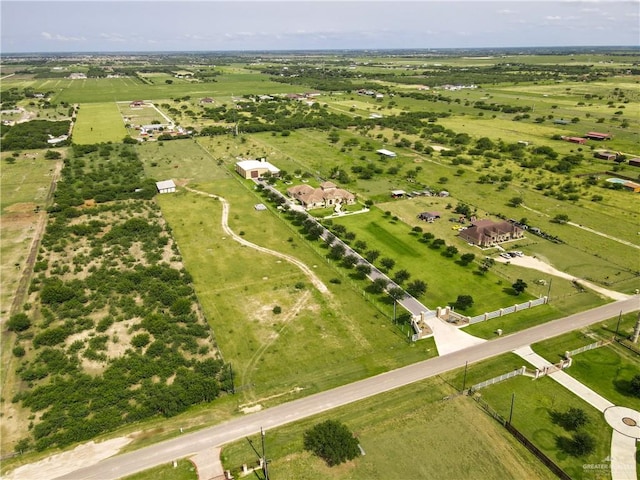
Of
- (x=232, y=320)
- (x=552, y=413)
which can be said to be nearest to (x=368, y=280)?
(x=232, y=320)

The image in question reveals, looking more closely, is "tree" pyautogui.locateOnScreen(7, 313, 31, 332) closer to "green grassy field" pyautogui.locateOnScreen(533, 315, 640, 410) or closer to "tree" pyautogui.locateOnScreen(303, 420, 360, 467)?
"tree" pyautogui.locateOnScreen(303, 420, 360, 467)

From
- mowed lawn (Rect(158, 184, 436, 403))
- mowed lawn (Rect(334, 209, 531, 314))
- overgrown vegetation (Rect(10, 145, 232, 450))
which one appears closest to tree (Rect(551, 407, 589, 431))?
mowed lawn (Rect(158, 184, 436, 403))

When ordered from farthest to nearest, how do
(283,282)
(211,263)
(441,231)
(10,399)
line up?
(441,231) → (211,263) → (283,282) → (10,399)

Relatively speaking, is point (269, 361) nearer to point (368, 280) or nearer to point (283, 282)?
point (283, 282)

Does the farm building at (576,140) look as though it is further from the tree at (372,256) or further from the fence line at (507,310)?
the tree at (372,256)

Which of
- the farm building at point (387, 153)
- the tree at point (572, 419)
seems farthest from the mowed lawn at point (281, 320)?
the farm building at point (387, 153)

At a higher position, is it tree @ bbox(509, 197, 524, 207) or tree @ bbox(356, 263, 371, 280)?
tree @ bbox(509, 197, 524, 207)

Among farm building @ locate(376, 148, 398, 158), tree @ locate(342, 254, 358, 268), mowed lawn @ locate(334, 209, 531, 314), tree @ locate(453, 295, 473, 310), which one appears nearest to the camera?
tree @ locate(453, 295, 473, 310)
